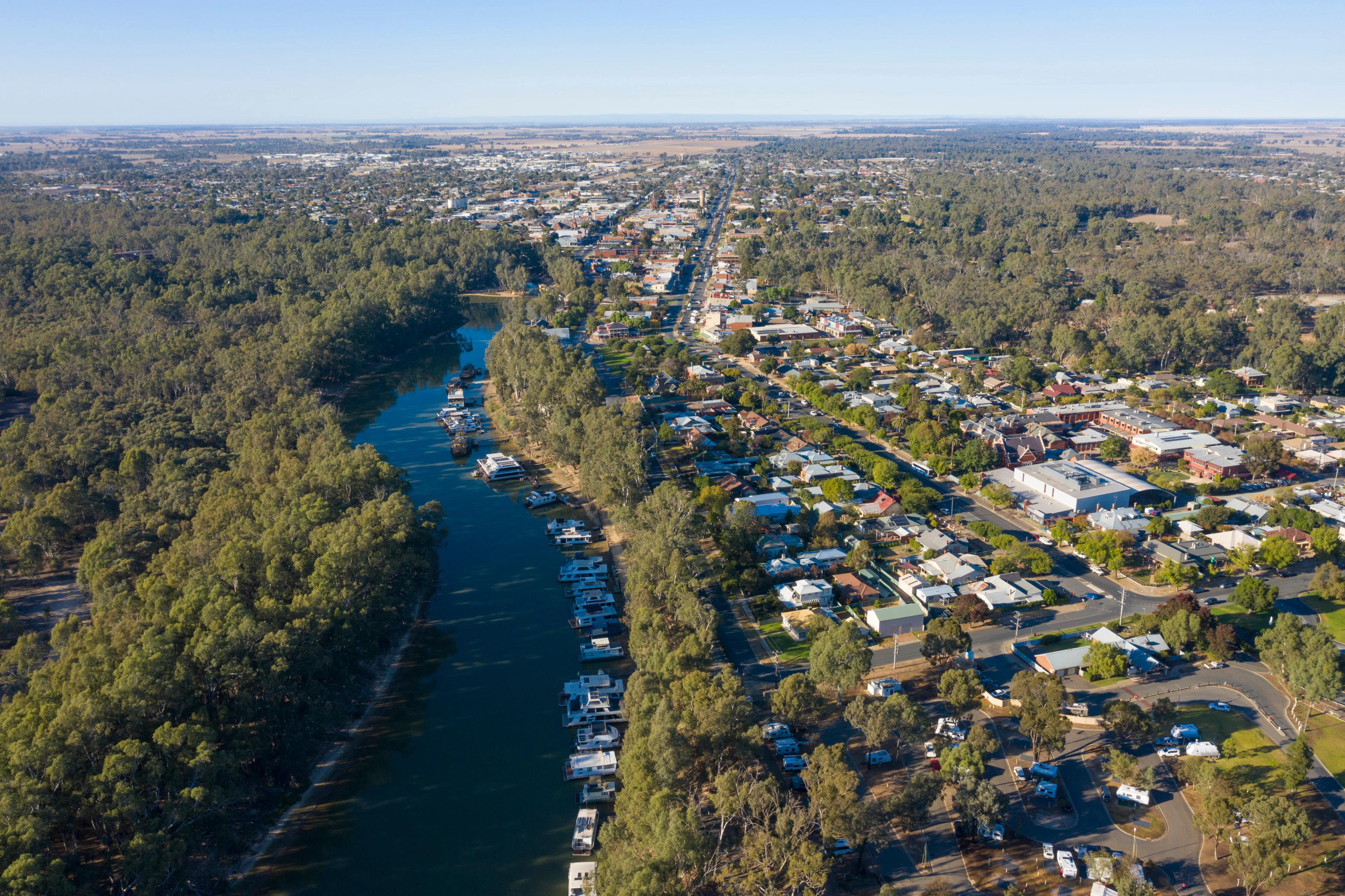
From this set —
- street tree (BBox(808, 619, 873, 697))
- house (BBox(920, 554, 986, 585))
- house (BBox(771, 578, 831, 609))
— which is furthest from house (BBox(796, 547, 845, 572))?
street tree (BBox(808, 619, 873, 697))

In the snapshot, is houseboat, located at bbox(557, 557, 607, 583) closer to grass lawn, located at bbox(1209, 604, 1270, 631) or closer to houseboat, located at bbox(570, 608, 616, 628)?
houseboat, located at bbox(570, 608, 616, 628)

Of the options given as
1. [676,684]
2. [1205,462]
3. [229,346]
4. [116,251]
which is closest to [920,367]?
[1205,462]

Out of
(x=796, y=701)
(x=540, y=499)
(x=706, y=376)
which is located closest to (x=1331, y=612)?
(x=796, y=701)

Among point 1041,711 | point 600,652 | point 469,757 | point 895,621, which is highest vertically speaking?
point 1041,711

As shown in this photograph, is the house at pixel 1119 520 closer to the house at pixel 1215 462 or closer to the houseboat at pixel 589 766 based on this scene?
the house at pixel 1215 462

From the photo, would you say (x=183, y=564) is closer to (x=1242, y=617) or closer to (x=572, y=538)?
(x=572, y=538)

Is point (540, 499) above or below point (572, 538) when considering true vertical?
above
